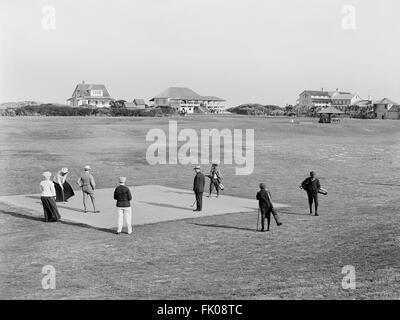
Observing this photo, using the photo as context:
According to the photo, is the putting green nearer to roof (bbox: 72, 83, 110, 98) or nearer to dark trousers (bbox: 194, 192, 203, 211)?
dark trousers (bbox: 194, 192, 203, 211)

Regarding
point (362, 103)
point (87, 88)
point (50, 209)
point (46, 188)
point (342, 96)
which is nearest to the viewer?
point (46, 188)

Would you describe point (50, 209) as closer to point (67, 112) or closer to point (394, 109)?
point (67, 112)

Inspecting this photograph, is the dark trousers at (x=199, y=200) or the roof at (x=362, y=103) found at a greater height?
the roof at (x=362, y=103)

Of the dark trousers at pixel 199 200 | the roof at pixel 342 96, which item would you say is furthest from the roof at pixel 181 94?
the dark trousers at pixel 199 200

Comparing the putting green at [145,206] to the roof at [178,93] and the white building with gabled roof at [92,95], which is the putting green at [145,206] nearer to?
the white building with gabled roof at [92,95]

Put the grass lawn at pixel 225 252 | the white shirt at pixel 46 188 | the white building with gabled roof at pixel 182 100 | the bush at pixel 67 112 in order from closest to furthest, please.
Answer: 1. the grass lawn at pixel 225 252
2. the white shirt at pixel 46 188
3. the bush at pixel 67 112
4. the white building with gabled roof at pixel 182 100

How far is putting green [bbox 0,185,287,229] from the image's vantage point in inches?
685

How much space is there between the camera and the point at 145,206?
19688 millimetres

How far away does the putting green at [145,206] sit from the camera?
17.4 m

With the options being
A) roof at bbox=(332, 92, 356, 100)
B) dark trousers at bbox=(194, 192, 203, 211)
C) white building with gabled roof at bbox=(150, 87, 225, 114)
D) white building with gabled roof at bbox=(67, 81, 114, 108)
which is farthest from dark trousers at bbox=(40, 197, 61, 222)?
roof at bbox=(332, 92, 356, 100)

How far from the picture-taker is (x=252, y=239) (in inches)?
574

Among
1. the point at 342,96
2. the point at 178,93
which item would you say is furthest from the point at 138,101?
the point at 342,96
